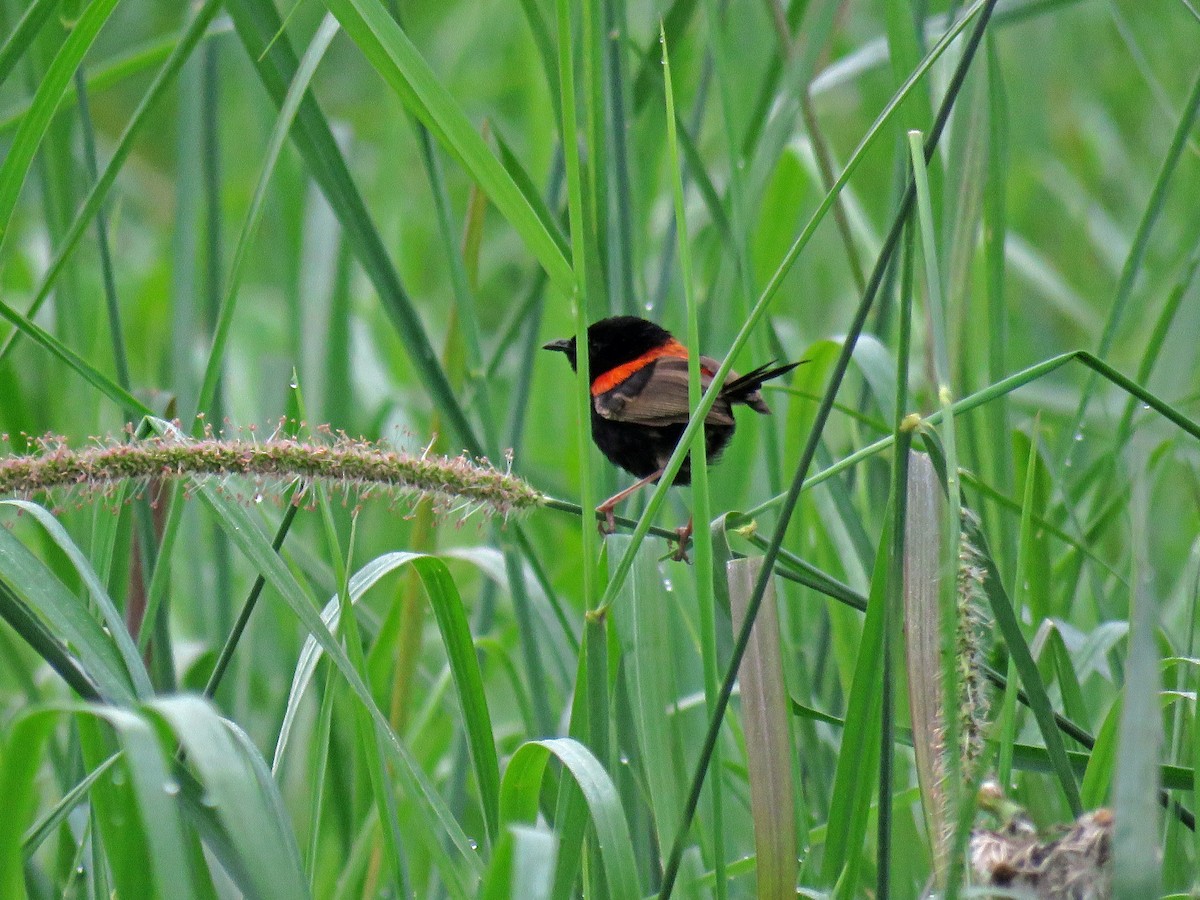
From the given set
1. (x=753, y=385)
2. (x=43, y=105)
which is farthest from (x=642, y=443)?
(x=43, y=105)

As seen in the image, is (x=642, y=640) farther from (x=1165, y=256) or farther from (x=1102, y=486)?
(x=1165, y=256)

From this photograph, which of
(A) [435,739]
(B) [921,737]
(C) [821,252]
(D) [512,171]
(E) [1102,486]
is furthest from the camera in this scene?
(C) [821,252]

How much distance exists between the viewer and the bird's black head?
2598mm

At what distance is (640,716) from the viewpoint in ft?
4.00

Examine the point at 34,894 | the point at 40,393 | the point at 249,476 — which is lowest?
the point at 34,894

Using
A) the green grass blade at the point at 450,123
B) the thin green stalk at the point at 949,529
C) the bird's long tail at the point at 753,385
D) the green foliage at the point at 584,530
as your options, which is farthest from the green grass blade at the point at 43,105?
the bird's long tail at the point at 753,385

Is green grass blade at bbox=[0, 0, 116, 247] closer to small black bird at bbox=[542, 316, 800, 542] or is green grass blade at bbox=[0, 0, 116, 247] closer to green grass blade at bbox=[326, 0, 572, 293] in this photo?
green grass blade at bbox=[326, 0, 572, 293]

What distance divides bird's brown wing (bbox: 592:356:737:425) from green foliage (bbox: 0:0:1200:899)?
0.16 meters

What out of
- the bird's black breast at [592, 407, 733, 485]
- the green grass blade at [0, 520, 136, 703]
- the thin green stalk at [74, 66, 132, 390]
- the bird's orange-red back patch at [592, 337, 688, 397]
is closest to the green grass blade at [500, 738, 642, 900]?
the green grass blade at [0, 520, 136, 703]

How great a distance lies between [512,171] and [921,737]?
0.97 m

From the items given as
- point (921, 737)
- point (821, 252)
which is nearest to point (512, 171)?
point (921, 737)

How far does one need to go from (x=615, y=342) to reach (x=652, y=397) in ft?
0.89

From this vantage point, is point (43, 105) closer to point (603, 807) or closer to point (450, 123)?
point (450, 123)

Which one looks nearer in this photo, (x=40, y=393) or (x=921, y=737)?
(x=921, y=737)
